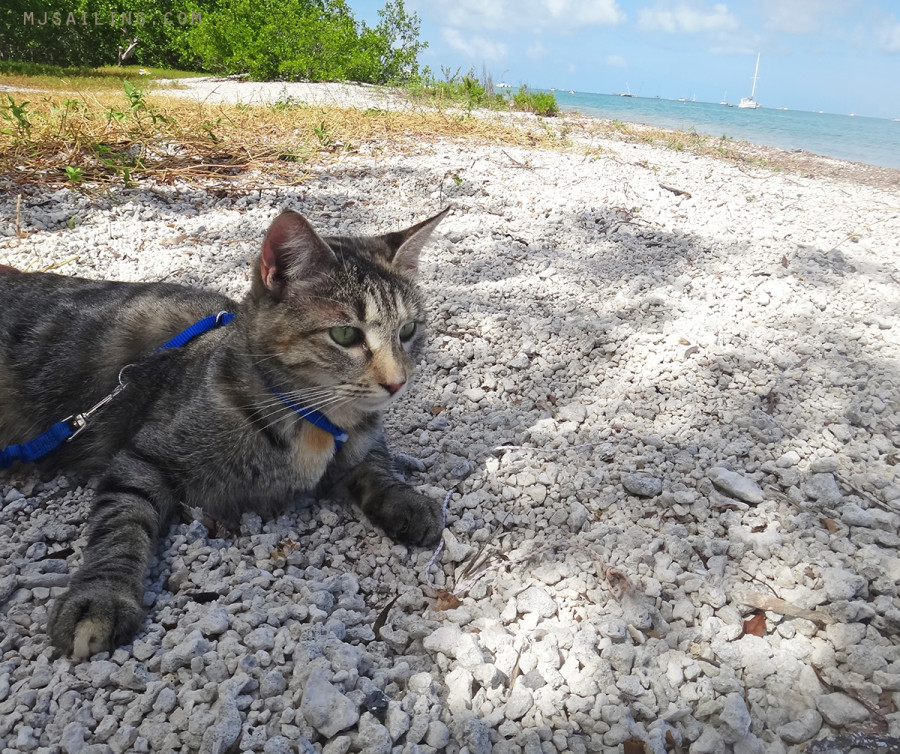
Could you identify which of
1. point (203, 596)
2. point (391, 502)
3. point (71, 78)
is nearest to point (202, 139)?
point (391, 502)

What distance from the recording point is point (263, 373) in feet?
6.72

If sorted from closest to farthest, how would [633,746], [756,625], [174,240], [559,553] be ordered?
[633,746], [756,625], [559,553], [174,240]

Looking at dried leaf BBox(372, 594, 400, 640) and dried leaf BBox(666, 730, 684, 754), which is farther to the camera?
dried leaf BBox(372, 594, 400, 640)

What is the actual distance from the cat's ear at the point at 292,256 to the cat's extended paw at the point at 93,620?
1038 mm

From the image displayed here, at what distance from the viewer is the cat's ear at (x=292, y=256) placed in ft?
6.31

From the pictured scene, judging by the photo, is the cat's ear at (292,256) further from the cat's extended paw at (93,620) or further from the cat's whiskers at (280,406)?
the cat's extended paw at (93,620)

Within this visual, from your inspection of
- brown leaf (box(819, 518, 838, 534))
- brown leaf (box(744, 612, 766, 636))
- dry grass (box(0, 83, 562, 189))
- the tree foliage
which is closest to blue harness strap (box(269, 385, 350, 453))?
brown leaf (box(744, 612, 766, 636))

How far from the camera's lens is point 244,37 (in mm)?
16984

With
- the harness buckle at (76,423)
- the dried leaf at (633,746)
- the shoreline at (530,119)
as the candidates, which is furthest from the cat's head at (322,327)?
the shoreline at (530,119)

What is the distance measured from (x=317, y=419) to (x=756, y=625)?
4.82 feet

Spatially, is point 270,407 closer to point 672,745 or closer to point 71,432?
point 71,432

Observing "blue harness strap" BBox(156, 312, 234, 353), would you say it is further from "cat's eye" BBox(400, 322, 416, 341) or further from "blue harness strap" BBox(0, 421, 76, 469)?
"cat's eye" BBox(400, 322, 416, 341)

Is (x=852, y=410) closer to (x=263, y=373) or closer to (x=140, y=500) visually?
(x=263, y=373)

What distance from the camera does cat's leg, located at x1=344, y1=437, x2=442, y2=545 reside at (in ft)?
6.69
